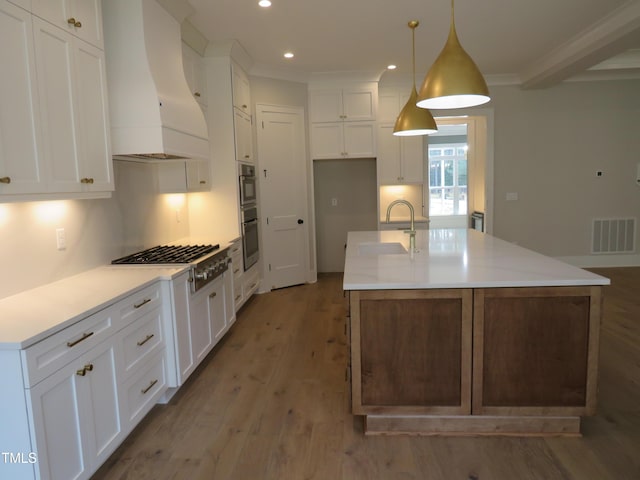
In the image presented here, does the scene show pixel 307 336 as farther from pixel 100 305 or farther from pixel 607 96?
pixel 607 96

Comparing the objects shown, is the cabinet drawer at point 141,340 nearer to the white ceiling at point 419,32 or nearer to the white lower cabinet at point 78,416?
the white lower cabinet at point 78,416

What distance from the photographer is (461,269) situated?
2.39m

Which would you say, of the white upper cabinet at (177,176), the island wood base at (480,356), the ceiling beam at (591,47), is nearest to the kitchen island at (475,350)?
the island wood base at (480,356)

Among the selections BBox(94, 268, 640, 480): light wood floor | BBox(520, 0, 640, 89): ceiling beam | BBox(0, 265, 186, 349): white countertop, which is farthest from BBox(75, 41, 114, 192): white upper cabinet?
BBox(520, 0, 640, 89): ceiling beam

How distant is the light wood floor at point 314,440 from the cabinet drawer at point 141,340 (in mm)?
447

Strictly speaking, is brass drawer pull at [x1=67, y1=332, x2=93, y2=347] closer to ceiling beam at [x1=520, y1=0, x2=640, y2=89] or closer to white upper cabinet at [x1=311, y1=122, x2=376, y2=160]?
white upper cabinet at [x1=311, y1=122, x2=376, y2=160]

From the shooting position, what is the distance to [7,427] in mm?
1550

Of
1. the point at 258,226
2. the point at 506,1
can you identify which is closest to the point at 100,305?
the point at 258,226

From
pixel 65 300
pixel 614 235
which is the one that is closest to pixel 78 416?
pixel 65 300

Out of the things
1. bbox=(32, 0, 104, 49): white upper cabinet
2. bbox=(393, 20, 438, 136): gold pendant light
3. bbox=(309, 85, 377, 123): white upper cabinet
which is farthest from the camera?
bbox=(309, 85, 377, 123): white upper cabinet

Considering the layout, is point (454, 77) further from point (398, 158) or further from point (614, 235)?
point (614, 235)

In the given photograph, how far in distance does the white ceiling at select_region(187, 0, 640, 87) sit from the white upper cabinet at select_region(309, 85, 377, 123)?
31 centimetres

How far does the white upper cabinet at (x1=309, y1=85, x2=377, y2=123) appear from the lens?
573 cm

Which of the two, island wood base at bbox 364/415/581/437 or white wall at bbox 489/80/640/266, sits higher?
white wall at bbox 489/80/640/266
